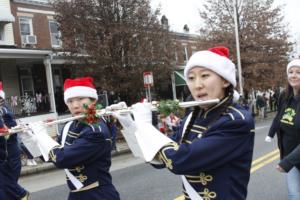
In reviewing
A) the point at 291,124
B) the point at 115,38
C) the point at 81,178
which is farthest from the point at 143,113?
the point at 115,38

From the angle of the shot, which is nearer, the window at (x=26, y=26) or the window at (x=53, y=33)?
the window at (x=26, y=26)

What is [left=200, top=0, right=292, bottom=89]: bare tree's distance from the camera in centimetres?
2738

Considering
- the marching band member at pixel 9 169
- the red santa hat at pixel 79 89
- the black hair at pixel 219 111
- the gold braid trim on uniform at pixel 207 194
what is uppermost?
the red santa hat at pixel 79 89

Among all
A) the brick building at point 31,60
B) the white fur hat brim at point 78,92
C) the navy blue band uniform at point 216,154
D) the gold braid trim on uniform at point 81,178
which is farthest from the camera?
the brick building at point 31,60

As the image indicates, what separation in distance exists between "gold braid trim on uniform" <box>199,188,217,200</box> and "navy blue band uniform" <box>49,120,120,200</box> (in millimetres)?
1223

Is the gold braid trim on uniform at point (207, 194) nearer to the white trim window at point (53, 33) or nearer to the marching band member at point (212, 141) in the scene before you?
the marching band member at point (212, 141)

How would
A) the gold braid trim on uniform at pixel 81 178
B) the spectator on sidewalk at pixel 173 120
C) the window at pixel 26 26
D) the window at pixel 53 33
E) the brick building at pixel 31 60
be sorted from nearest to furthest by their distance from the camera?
the spectator on sidewalk at pixel 173 120 < the gold braid trim on uniform at pixel 81 178 < the brick building at pixel 31 60 < the window at pixel 26 26 < the window at pixel 53 33

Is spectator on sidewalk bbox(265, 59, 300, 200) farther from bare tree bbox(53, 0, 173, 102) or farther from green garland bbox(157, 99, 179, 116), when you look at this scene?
bare tree bbox(53, 0, 173, 102)

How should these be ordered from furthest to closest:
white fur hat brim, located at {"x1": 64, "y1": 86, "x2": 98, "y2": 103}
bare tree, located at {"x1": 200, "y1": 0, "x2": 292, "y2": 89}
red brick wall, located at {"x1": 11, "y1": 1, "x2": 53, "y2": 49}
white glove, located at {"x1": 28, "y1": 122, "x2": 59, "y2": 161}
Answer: bare tree, located at {"x1": 200, "y1": 0, "x2": 292, "y2": 89} < red brick wall, located at {"x1": 11, "y1": 1, "x2": 53, "y2": 49} < white fur hat brim, located at {"x1": 64, "y1": 86, "x2": 98, "y2": 103} < white glove, located at {"x1": 28, "y1": 122, "x2": 59, "y2": 161}

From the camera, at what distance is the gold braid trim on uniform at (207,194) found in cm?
256

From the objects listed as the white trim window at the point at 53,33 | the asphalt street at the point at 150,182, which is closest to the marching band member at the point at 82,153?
the asphalt street at the point at 150,182

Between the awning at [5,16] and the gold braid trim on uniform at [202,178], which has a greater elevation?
the awning at [5,16]

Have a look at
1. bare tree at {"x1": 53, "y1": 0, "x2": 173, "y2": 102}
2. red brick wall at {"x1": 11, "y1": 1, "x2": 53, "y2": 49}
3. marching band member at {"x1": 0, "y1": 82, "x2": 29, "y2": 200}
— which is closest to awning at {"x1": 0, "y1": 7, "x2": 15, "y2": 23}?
red brick wall at {"x1": 11, "y1": 1, "x2": 53, "y2": 49}

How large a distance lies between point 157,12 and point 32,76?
25.1 ft
